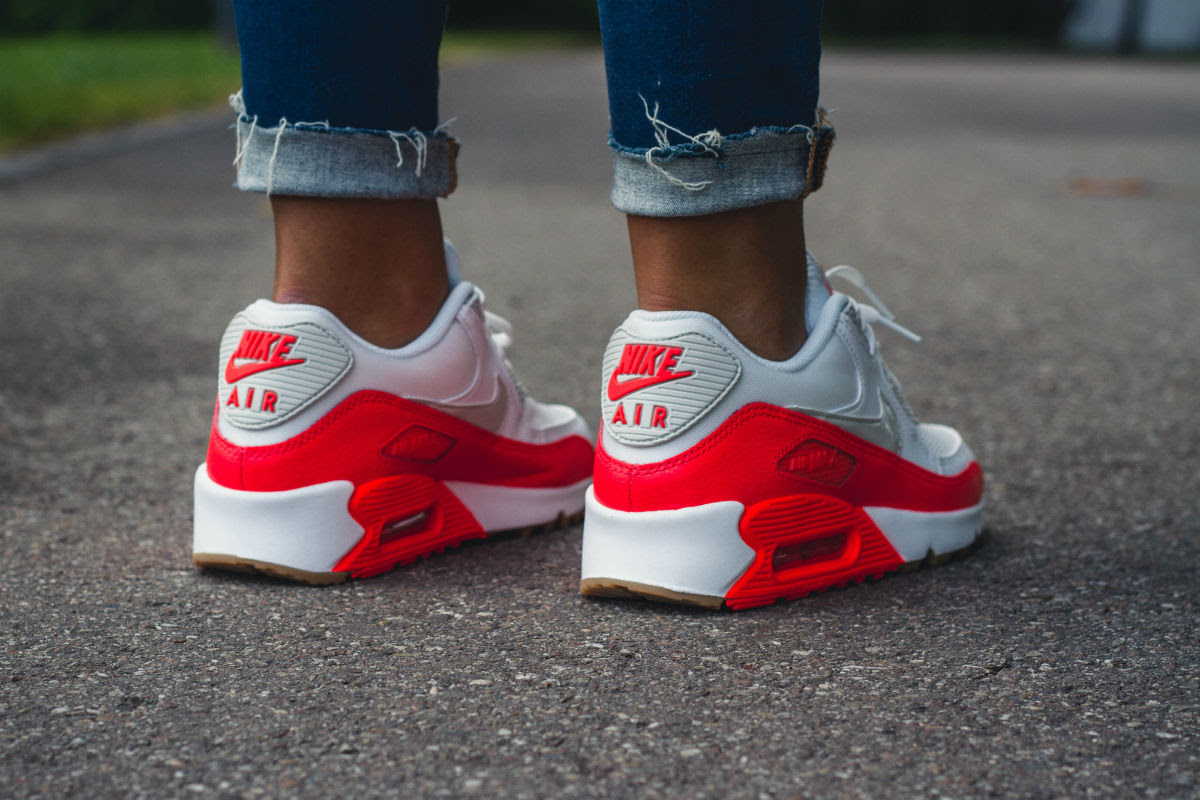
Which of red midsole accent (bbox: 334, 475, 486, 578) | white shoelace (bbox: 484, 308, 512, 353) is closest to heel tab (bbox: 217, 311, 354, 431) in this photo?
red midsole accent (bbox: 334, 475, 486, 578)

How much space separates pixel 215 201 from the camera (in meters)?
4.56

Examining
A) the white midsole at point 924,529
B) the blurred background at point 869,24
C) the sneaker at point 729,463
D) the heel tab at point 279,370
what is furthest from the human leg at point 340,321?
the blurred background at point 869,24

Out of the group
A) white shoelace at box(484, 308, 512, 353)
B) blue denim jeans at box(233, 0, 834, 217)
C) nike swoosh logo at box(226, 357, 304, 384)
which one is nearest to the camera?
blue denim jeans at box(233, 0, 834, 217)

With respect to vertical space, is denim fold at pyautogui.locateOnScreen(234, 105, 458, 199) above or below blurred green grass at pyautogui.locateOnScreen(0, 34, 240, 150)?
above

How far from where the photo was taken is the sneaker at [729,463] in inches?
48.8

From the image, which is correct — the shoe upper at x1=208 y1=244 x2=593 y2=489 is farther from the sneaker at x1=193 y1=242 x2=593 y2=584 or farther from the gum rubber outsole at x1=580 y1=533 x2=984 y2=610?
the gum rubber outsole at x1=580 y1=533 x2=984 y2=610

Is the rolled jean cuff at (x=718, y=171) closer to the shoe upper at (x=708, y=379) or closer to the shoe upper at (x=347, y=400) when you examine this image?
the shoe upper at (x=708, y=379)

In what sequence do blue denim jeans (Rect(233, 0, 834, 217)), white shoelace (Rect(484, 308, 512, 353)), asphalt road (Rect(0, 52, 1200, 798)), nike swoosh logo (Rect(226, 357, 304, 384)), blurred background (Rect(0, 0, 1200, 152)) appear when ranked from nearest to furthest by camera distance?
asphalt road (Rect(0, 52, 1200, 798)) < blue denim jeans (Rect(233, 0, 834, 217)) < nike swoosh logo (Rect(226, 357, 304, 384)) < white shoelace (Rect(484, 308, 512, 353)) < blurred background (Rect(0, 0, 1200, 152))

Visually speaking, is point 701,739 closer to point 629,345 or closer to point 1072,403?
point 629,345

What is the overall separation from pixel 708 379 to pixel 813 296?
176mm

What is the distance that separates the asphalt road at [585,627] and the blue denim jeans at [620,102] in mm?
424

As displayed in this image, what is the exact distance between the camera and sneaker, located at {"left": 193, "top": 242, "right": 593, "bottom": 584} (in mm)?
1300

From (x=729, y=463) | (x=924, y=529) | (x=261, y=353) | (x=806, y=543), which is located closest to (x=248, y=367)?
(x=261, y=353)

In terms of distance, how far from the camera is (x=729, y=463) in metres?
1.25
